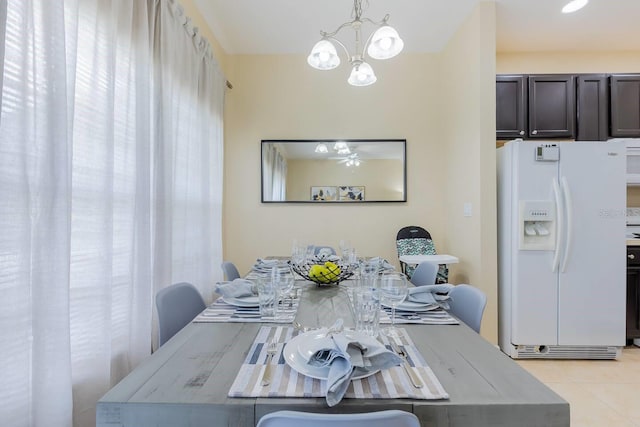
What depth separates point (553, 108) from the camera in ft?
9.64

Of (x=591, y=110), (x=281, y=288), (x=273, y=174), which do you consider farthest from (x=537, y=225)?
(x=273, y=174)

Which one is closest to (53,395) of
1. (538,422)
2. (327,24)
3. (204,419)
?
(204,419)

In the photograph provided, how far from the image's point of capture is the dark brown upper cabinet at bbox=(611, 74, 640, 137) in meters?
2.91

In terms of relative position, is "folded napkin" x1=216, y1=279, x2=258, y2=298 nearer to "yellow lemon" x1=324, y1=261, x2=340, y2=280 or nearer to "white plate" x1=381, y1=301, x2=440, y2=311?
"yellow lemon" x1=324, y1=261, x2=340, y2=280

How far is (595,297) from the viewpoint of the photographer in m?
2.47

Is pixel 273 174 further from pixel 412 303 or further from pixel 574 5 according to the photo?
pixel 574 5

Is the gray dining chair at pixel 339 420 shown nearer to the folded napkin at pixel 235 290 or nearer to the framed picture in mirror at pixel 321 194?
the folded napkin at pixel 235 290

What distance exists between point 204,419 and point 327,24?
10.6ft

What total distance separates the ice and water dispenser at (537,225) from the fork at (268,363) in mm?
2349

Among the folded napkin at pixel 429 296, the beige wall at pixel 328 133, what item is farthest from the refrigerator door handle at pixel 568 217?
the folded napkin at pixel 429 296

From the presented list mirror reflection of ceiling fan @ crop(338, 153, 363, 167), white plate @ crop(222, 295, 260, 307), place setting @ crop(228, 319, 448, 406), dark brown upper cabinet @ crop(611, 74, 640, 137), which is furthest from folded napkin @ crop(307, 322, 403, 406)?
dark brown upper cabinet @ crop(611, 74, 640, 137)

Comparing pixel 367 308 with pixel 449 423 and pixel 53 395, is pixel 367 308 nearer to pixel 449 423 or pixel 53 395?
pixel 449 423

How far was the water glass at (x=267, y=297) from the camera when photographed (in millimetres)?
1235

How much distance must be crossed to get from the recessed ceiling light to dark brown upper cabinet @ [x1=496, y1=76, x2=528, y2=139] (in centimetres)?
56
